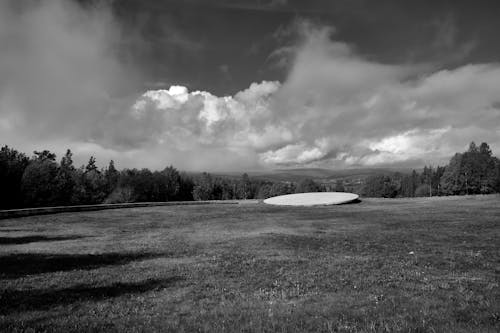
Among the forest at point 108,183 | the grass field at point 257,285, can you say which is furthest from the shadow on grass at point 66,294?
the forest at point 108,183

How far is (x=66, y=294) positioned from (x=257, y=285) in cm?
741

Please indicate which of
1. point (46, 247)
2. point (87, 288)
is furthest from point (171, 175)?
point (87, 288)

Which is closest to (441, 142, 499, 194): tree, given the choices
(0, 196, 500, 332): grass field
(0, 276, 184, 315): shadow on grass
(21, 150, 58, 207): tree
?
(0, 196, 500, 332): grass field

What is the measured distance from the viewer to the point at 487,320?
10.7 m

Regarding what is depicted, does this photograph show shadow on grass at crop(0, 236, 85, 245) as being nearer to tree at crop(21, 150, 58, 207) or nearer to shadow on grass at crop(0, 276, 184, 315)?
shadow on grass at crop(0, 276, 184, 315)

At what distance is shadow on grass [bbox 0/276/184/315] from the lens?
1321 cm

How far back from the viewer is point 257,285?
16281mm

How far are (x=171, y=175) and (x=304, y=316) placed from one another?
7219 inches

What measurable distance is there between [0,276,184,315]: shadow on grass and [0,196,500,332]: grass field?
4cm

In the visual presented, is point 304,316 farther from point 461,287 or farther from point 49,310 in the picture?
point 49,310

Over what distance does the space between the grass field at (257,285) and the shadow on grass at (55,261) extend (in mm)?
59

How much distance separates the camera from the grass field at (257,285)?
11141 millimetres

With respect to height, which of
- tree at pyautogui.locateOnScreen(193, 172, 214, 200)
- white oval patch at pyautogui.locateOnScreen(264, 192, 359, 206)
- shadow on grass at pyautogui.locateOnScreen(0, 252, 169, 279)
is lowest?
shadow on grass at pyautogui.locateOnScreen(0, 252, 169, 279)

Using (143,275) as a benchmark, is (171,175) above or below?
above
